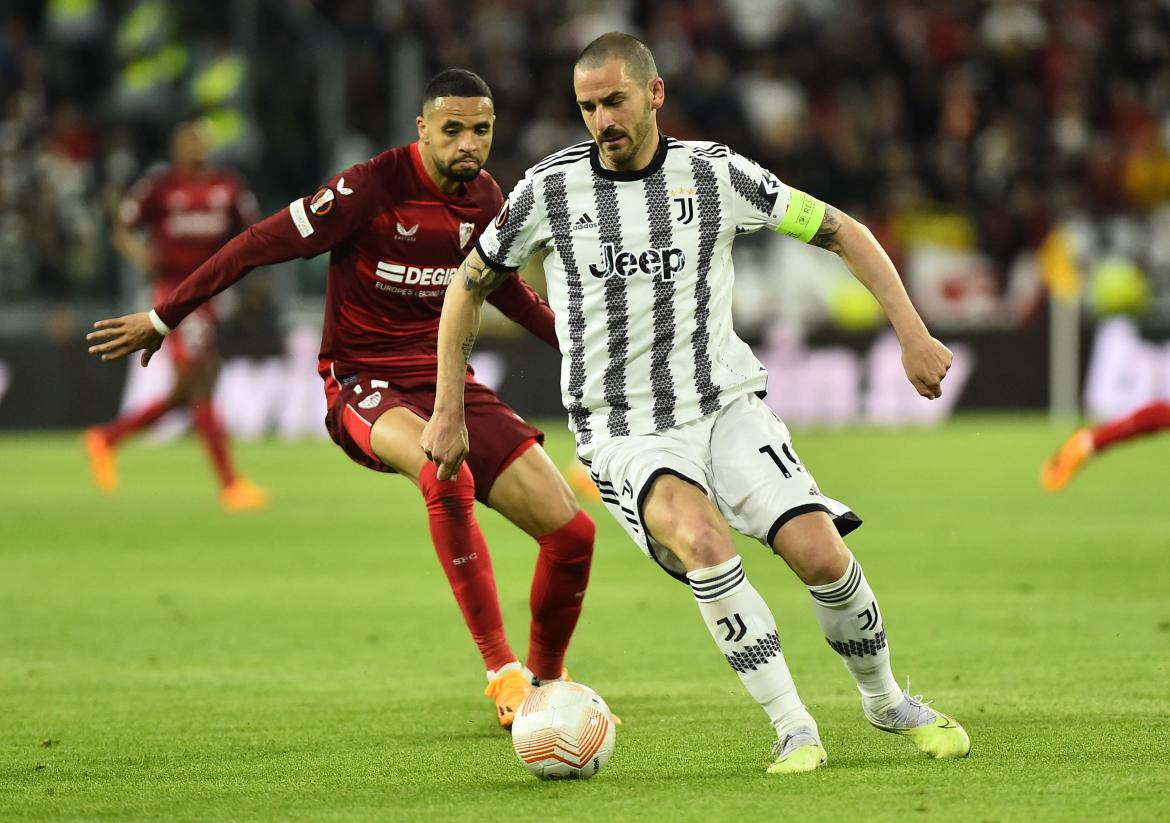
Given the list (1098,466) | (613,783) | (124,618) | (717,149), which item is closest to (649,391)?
(717,149)

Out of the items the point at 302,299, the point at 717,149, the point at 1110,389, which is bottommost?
the point at 1110,389

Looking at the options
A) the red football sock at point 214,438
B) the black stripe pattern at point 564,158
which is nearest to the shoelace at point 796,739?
the black stripe pattern at point 564,158

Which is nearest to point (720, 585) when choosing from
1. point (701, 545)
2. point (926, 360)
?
point (701, 545)

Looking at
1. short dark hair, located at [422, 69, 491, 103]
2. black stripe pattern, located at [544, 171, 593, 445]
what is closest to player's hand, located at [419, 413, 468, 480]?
black stripe pattern, located at [544, 171, 593, 445]

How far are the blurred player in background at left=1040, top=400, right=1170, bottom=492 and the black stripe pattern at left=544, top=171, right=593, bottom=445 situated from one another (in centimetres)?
638

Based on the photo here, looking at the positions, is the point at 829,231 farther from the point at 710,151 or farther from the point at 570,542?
the point at 570,542

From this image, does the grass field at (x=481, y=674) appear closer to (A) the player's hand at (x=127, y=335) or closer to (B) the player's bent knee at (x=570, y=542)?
(B) the player's bent knee at (x=570, y=542)

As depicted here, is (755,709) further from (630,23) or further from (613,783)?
(630,23)

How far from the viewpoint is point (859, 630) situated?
5285 mm

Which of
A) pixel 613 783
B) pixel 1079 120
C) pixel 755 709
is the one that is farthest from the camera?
pixel 1079 120

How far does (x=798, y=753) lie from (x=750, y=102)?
61.4 feet

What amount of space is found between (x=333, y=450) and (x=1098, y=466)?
7.20 metres

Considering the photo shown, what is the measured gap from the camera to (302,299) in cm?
2055

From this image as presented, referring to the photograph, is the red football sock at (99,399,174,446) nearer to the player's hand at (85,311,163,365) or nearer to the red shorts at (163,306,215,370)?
the red shorts at (163,306,215,370)
